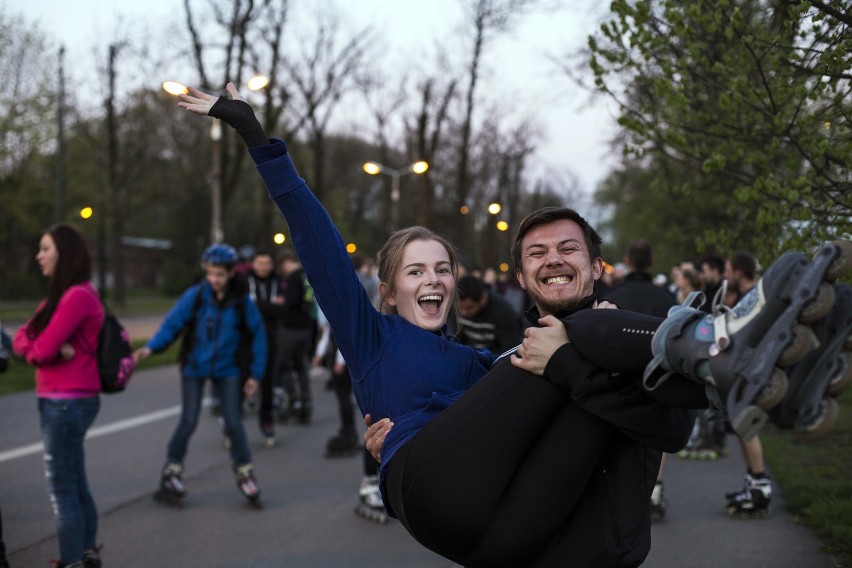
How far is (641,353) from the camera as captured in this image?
2.16 metres

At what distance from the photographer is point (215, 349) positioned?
7.43m

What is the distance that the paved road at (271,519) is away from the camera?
5.61 meters

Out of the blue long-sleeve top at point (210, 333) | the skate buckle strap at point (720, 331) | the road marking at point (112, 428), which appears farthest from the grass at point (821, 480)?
the road marking at point (112, 428)

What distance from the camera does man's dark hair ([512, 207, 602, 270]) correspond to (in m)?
2.92

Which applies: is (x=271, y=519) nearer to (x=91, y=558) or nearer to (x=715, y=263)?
(x=91, y=558)

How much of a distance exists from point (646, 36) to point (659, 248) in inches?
893

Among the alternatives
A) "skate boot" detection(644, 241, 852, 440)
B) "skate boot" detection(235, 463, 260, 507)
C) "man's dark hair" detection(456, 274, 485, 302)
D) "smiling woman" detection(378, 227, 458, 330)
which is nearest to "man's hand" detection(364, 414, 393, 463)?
"smiling woman" detection(378, 227, 458, 330)

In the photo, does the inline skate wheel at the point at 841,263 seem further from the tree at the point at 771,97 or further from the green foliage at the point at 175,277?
the green foliage at the point at 175,277

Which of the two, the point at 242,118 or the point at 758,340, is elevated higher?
the point at 242,118

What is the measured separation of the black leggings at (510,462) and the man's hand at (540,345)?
0.03m

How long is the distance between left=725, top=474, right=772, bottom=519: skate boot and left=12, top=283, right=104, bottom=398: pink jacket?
4.66 m

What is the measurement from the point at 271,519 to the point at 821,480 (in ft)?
15.2

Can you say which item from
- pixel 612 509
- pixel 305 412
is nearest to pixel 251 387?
pixel 305 412

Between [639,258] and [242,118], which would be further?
[639,258]
